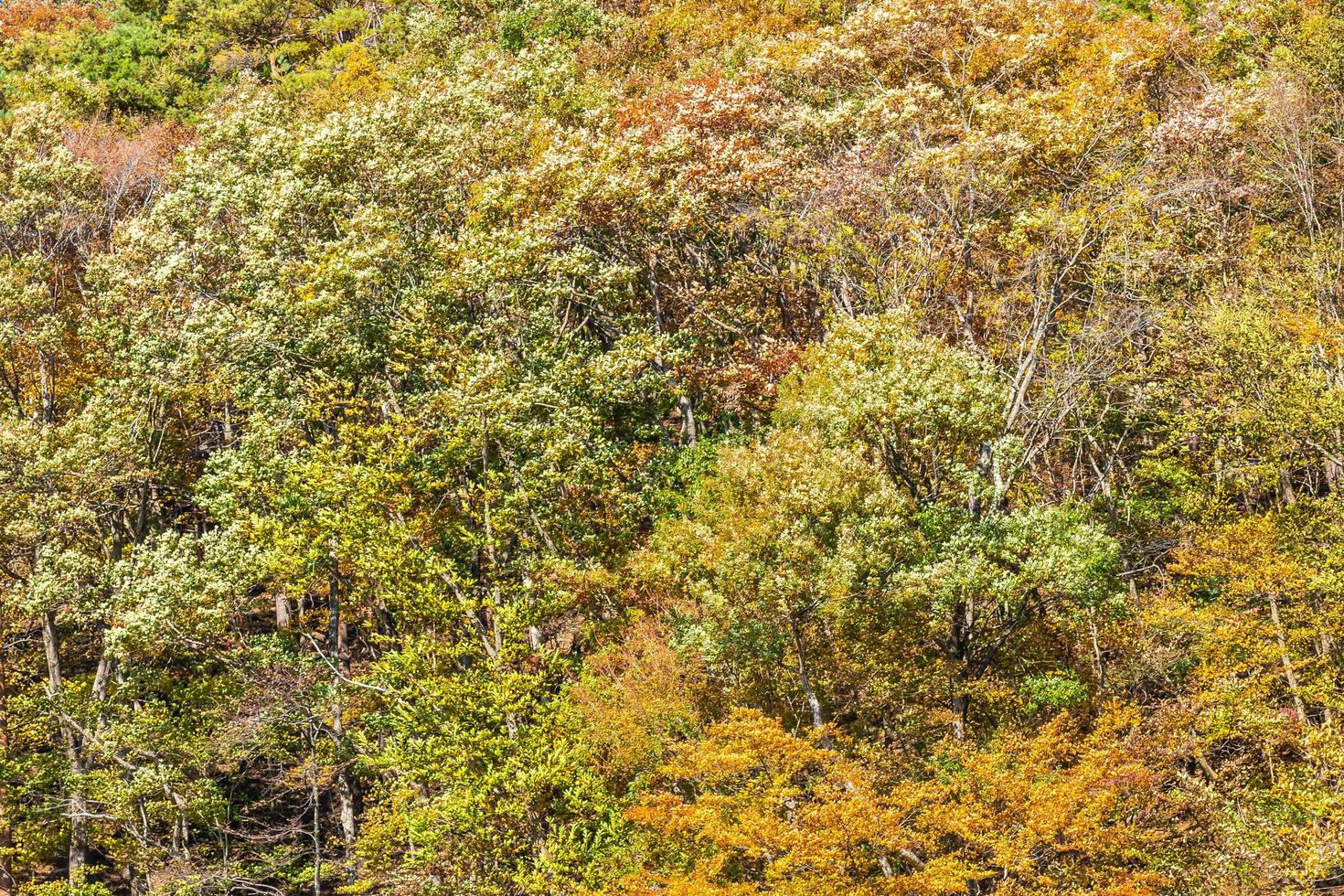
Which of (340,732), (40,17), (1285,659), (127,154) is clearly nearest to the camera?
(1285,659)

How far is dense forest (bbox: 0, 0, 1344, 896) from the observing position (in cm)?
2594

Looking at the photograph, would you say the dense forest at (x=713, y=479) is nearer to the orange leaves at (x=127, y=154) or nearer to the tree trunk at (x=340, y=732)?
the tree trunk at (x=340, y=732)

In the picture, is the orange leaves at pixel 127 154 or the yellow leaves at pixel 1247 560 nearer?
→ the yellow leaves at pixel 1247 560

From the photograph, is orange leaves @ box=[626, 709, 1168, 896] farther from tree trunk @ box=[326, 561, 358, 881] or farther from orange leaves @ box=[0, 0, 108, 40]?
orange leaves @ box=[0, 0, 108, 40]

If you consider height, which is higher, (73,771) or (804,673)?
(804,673)

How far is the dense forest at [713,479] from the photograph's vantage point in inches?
1021

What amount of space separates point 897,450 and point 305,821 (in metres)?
26.6

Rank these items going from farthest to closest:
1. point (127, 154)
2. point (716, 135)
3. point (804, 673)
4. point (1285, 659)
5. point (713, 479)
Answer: point (127, 154) → point (716, 135) → point (713, 479) → point (1285, 659) → point (804, 673)

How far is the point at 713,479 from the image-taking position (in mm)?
29203

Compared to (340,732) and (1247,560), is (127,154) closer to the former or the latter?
(340,732)

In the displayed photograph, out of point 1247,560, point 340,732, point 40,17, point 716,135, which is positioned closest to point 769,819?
point 1247,560

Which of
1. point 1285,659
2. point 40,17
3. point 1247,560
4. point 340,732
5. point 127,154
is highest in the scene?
point 40,17

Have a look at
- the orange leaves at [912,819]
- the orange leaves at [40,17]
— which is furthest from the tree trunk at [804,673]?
the orange leaves at [40,17]

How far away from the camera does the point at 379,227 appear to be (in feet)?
117
